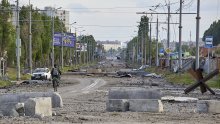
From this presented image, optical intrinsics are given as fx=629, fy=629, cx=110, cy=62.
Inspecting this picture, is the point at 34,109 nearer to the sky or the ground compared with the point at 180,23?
nearer to the ground

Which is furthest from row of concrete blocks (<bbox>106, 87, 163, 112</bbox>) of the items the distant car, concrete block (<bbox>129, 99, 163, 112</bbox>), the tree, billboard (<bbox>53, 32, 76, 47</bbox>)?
billboard (<bbox>53, 32, 76, 47</bbox>)

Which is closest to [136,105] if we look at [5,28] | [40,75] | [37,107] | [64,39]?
[37,107]

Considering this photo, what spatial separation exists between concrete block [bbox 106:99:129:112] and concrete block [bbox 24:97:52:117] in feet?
11.1

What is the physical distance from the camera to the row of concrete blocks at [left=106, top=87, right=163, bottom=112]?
2266 cm

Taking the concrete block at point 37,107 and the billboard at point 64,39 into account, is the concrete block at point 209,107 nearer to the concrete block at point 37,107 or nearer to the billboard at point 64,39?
the concrete block at point 37,107

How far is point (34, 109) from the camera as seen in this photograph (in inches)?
788

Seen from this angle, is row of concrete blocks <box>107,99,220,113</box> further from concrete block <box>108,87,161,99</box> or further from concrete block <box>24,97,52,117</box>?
concrete block <box>24,97,52,117</box>

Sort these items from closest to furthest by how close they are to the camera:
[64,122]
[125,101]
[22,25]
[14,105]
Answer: [64,122], [14,105], [125,101], [22,25]

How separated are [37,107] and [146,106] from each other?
447 centimetres

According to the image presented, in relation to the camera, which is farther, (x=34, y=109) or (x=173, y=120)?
(x=34, y=109)

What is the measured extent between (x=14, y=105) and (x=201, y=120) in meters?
6.48

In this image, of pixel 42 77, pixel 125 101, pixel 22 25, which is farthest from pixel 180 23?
pixel 125 101

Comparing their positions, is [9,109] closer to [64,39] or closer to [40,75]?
[40,75]

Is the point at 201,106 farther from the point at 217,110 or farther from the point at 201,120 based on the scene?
the point at 201,120
